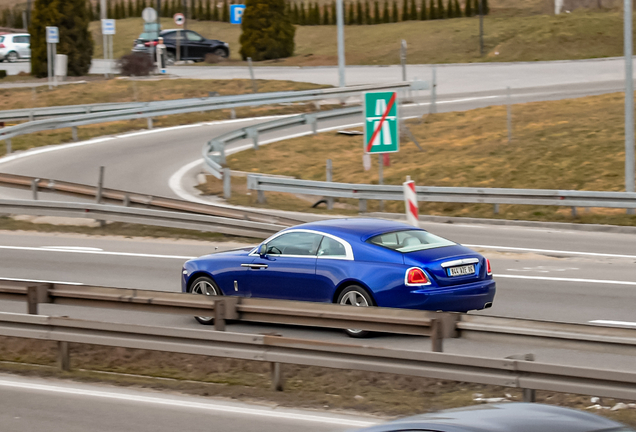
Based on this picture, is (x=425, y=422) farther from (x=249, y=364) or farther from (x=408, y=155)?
(x=408, y=155)

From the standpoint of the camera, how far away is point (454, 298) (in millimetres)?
9867

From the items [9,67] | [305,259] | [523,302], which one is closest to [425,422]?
[305,259]

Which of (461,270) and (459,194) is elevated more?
(461,270)

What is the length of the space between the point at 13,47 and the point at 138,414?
61703 millimetres

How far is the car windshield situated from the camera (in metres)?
10.2

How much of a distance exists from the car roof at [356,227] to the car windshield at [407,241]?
7 centimetres

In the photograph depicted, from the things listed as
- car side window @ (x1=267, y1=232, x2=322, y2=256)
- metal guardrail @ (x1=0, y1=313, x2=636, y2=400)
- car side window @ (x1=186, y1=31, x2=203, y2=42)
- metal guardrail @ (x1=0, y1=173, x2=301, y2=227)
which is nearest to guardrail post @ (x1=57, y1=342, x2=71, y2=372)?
metal guardrail @ (x1=0, y1=313, x2=636, y2=400)

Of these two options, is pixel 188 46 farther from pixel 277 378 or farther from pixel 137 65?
pixel 277 378

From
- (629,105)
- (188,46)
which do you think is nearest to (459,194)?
(629,105)

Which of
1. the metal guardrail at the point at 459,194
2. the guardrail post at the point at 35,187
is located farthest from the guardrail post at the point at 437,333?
the guardrail post at the point at 35,187

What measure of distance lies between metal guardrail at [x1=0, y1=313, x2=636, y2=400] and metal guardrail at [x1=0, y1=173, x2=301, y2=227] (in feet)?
28.1

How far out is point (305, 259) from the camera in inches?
416

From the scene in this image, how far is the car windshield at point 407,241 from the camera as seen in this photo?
10.2 meters

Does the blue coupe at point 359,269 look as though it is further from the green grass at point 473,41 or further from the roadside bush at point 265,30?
the roadside bush at point 265,30
